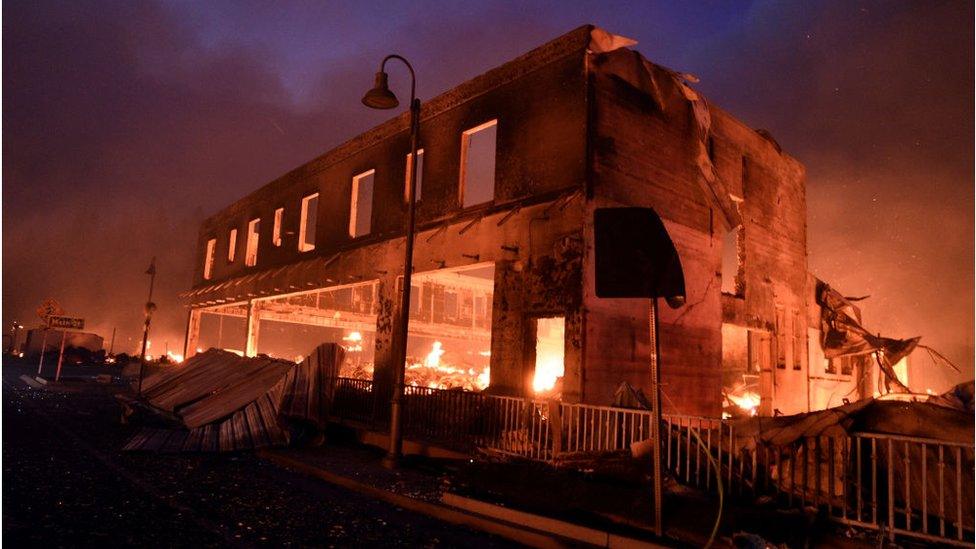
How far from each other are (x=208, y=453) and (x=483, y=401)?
5.03m

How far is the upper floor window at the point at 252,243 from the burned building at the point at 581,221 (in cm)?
410

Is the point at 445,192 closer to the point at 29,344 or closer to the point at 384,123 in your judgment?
the point at 384,123

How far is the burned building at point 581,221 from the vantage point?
1178cm

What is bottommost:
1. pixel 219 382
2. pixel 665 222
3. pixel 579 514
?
pixel 579 514

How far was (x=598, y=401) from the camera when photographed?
36.1 feet

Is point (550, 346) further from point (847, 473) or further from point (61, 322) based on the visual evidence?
point (61, 322)

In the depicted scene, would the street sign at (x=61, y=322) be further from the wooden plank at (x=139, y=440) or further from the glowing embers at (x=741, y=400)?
the glowing embers at (x=741, y=400)

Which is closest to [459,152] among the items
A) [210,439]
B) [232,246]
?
[210,439]

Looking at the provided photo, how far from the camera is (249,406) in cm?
1102

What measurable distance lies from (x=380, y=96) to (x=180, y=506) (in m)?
7.00

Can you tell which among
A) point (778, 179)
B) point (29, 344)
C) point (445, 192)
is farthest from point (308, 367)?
point (29, 344)

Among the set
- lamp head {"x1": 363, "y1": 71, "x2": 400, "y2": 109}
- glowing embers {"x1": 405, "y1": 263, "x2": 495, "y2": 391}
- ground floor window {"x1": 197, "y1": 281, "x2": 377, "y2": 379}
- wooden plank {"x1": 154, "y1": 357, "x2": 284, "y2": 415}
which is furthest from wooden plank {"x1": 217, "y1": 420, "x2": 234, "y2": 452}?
glowing embers {"x1": 405, "y1": 263, "x2": 495, "y2": 391}

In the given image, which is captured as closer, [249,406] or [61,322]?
[249,406]

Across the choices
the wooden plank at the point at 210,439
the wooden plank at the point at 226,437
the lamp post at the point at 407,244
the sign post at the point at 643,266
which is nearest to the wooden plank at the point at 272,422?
the wooden plank at the point at 226,437
